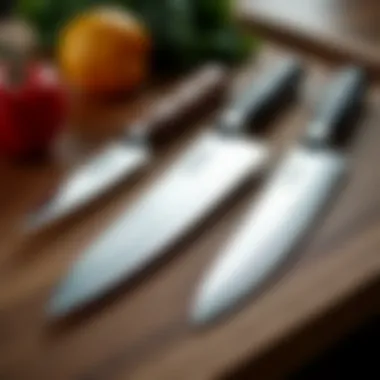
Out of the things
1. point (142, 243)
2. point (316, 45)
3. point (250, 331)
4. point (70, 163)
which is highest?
point (316, 45)

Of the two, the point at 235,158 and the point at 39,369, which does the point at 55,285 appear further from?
the point at 235,158

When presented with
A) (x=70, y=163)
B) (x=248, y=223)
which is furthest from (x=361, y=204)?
(x=70, y=163)

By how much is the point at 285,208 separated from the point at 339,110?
164mm

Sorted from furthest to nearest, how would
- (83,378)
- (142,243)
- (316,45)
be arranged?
(316,45)
(142,243)
(83,378)

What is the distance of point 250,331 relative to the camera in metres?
0.63

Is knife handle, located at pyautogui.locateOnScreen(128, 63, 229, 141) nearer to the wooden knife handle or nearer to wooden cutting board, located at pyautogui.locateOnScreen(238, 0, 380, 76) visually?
the wooden knife handle

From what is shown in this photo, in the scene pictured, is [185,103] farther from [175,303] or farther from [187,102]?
[175,303]

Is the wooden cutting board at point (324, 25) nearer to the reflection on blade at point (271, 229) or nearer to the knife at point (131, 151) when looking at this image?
the knife at point (131, 151)

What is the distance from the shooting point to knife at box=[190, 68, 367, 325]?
2.15 ft

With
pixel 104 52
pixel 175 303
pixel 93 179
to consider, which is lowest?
pixel 175 303

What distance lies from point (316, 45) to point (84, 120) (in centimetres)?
29

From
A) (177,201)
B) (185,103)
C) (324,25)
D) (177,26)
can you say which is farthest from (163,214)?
(324,25)

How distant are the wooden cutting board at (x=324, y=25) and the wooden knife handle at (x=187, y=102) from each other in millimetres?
139

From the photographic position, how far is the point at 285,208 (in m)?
0.73
